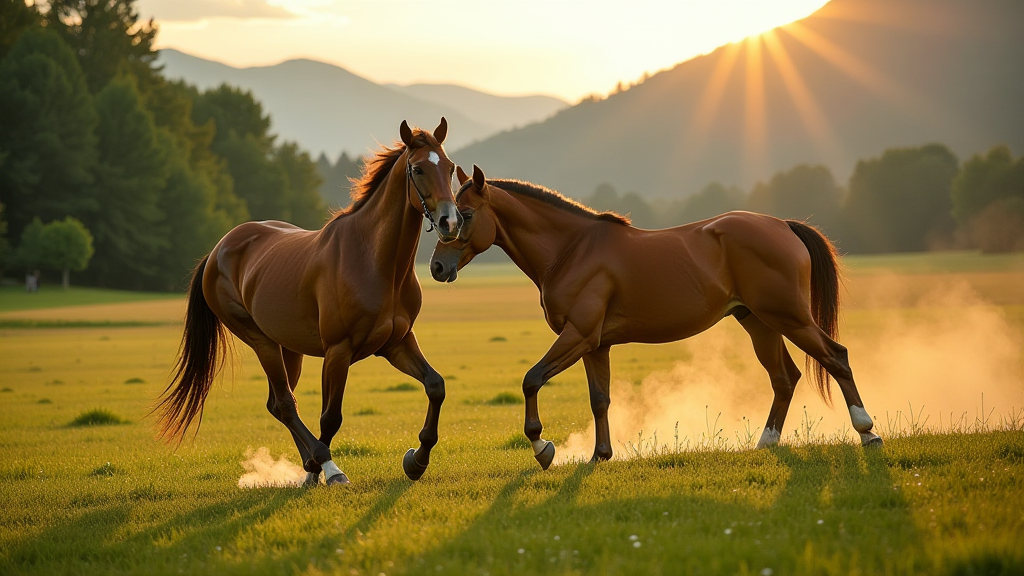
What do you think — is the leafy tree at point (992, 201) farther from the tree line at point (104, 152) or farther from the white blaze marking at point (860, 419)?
the white blaze marking at point (860, 419)

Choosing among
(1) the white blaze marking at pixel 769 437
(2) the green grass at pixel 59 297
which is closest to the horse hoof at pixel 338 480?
(1) the white blaze marking at pixel 769 437

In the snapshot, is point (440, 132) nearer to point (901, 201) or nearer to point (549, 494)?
point (549, 494)

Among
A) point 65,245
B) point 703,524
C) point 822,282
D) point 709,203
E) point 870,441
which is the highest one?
point 709,203

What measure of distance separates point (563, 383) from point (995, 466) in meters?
13.1

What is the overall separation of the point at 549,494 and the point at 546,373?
1.40 m

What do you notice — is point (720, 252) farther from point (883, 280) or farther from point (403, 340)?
point (883, 280)

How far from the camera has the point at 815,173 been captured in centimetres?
13662

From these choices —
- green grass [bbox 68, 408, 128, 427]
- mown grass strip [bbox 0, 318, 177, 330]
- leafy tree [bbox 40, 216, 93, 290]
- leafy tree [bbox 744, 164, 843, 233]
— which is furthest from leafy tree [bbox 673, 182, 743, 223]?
green grass [bbox 68, 408, 128, 427]

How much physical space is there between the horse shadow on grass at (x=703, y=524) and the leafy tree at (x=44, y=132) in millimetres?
65815

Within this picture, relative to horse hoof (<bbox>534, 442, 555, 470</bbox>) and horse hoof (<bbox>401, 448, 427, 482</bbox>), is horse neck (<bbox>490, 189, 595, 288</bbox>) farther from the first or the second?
horse hoof (<bbox>401, 448, 427, 482</bbox>)

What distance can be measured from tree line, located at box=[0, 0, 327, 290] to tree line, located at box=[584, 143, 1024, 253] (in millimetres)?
52340

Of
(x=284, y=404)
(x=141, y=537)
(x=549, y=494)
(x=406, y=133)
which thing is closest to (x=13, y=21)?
(x=284, y=404)

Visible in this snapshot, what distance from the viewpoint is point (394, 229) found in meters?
8.21

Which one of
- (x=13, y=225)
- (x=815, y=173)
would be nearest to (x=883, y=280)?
(x=13, y=225)
